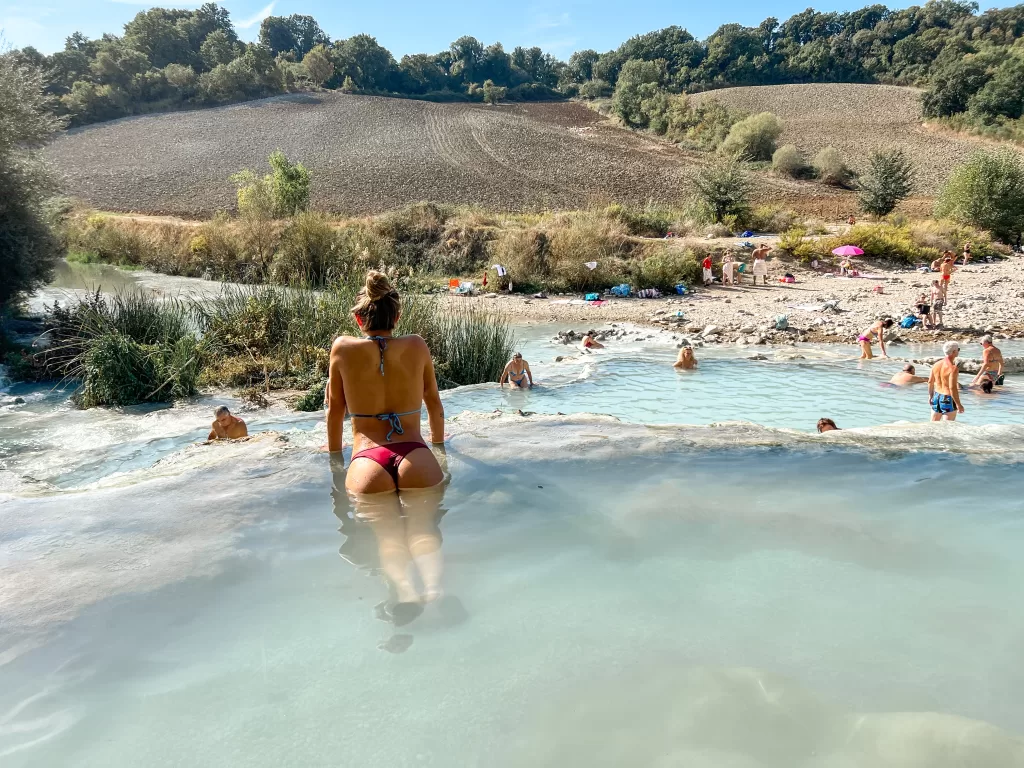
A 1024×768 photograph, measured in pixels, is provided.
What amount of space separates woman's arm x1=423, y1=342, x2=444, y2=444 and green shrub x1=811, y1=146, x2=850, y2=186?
129 feet

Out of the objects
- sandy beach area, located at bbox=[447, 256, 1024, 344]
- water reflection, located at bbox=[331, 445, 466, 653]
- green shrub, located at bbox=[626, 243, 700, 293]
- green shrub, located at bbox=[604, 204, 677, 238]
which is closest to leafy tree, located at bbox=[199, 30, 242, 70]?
green shrub, located at bbox=[604, 204, 677, 238]

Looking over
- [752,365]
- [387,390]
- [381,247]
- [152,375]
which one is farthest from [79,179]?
[387,390]

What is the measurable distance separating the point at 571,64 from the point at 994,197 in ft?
285

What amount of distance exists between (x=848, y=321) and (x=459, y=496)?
13.6 meters

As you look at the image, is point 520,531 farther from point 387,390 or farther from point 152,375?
point 152,375

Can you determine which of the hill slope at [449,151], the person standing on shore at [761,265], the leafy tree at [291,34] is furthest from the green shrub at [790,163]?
the leafy tree at [291,34]

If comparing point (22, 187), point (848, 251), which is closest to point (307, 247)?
point (22, 187)

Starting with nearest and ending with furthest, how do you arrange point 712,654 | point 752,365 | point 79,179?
point 712,654 → point 752,365 → point 79,179

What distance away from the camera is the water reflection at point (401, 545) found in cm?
277

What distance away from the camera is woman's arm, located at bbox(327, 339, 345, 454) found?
3.54 meters

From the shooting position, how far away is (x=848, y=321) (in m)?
14.8

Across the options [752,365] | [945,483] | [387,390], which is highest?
[387,390]

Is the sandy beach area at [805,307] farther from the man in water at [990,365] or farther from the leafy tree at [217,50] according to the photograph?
the leafy tree at [217,50]

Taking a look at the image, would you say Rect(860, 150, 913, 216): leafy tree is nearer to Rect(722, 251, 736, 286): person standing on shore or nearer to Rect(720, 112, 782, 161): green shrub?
Rect(722, 251, 736, 286): person standing on shore
